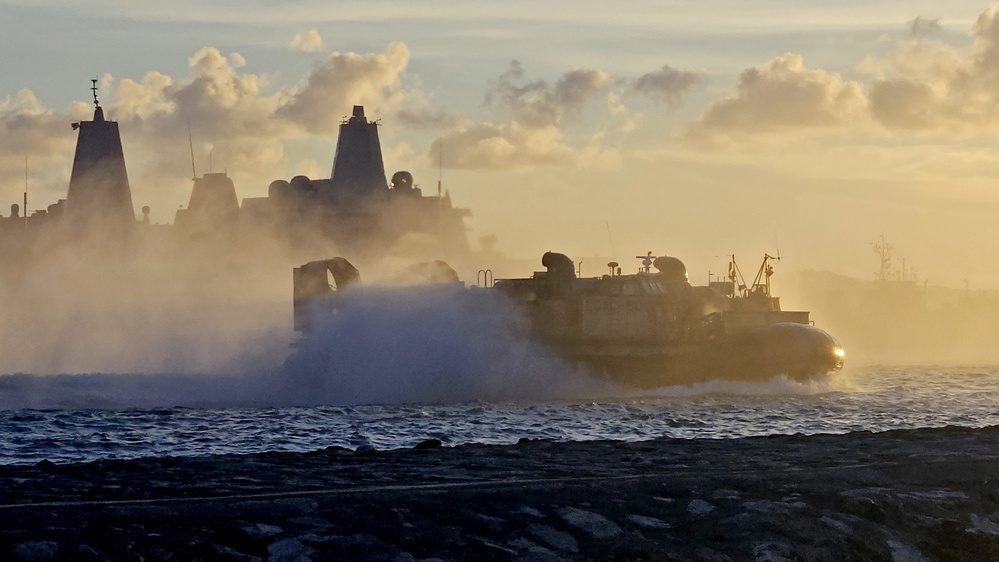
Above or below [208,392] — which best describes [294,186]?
above

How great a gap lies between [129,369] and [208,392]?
43.2 feet

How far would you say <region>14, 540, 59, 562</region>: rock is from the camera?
741 centimetres

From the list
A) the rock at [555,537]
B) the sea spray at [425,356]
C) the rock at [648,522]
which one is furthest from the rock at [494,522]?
the sea spray at [425,356]

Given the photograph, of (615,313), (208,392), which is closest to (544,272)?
(615,313)

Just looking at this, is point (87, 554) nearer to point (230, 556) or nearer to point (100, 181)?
point (230, 556)

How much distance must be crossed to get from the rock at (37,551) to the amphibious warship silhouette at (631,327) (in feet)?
89.1

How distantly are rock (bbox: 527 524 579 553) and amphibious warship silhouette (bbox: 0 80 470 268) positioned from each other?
202 ft

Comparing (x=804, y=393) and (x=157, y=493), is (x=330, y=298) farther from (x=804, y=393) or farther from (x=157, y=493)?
(x=157, y=493)

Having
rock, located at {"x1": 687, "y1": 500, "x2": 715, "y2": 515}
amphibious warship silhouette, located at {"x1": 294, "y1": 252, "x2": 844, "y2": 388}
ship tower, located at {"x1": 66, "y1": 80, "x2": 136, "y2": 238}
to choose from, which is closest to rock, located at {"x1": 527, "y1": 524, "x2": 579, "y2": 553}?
rock, located at {"x1": 687, "y1": 500, "x2": 715, "y2": 515}

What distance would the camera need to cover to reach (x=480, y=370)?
109 ft

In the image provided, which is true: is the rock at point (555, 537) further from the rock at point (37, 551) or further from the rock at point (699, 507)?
the rock at point (37, 551)

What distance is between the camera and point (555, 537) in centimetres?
832

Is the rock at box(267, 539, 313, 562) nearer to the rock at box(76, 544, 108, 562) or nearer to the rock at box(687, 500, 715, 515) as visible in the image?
the rock at box(76, 544, 108, 562)

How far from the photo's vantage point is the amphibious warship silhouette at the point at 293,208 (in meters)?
70.7
